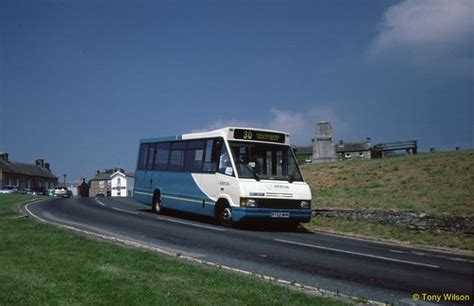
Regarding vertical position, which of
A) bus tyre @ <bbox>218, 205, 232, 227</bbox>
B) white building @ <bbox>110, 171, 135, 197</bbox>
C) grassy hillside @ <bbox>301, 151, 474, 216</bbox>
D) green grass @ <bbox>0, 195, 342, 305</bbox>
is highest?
white building @ <bbox>110, 171, 135, 197</bbox>

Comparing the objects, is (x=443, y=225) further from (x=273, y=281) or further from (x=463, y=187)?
(x=273, y=281)

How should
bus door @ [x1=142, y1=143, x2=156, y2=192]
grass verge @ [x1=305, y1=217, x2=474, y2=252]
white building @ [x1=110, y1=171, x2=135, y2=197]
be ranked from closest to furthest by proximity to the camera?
grass verge @ [x1=305, y1=217, x2=474, y2=252] < bus door @ [x1=142, y1=143, x2=156, y2=192] < white building @ [x1=110, y1=171, x2=135, y2=197]

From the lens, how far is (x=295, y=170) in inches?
659

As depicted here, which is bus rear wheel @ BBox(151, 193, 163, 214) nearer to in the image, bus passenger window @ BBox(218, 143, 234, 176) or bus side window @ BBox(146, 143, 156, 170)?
bus side window @ BBox(146, 143, 156, 170)

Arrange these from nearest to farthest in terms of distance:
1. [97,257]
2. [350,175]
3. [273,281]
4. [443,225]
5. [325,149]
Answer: [273,281], [97,257], [443,225], [350,175], [325,149]

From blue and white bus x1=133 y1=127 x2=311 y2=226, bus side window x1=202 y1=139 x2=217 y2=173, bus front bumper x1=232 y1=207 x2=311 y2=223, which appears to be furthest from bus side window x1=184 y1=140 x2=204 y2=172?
bus front bumper x1=232 y1=207 x2=311 y2=223

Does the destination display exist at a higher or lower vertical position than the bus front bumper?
higher

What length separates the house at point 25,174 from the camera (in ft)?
335

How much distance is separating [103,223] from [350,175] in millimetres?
13948

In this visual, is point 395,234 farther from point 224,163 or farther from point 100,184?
point 100,184

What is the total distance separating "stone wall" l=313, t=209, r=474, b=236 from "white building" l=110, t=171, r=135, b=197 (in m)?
95.1

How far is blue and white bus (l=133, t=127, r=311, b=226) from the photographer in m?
15.6

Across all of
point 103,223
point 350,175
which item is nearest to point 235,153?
point 103,223

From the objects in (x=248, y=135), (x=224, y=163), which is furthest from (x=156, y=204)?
(x=248, y=135)
